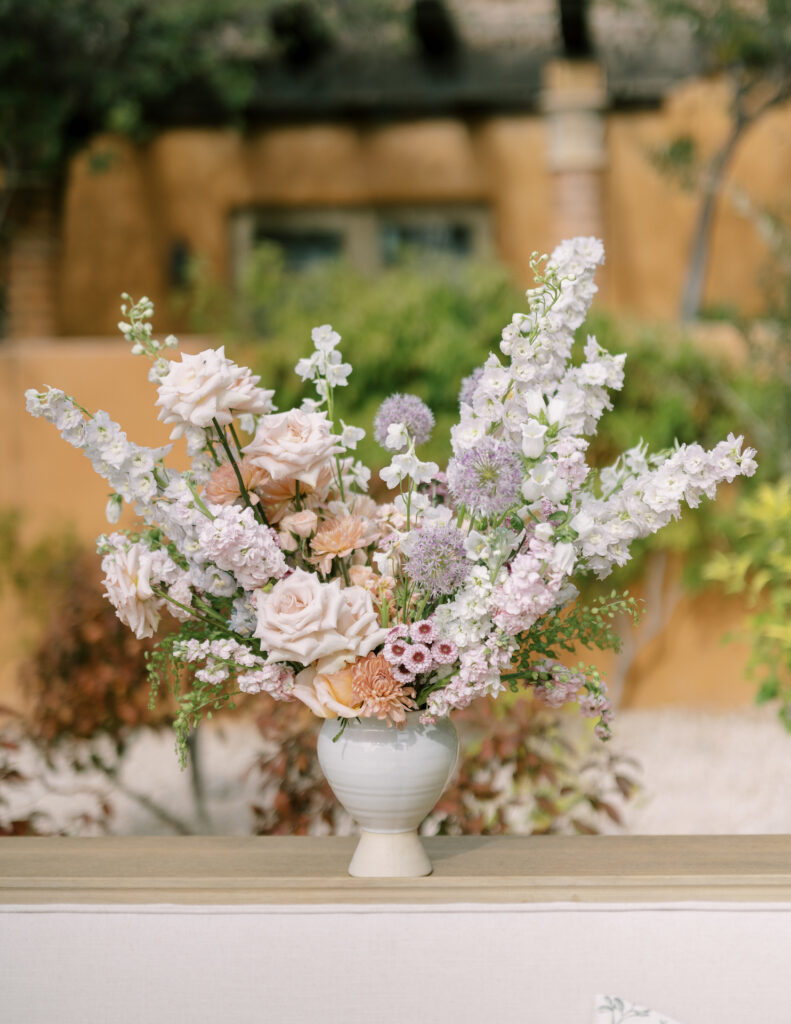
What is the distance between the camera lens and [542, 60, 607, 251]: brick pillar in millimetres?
6648

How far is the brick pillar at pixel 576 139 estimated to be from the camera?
6.65 metres

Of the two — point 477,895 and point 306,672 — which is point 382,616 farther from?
point 477,895

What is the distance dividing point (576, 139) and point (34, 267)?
315 cm

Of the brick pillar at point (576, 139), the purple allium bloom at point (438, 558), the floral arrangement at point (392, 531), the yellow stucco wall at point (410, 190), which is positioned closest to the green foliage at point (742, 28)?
the brick pillar at point (576, 139)

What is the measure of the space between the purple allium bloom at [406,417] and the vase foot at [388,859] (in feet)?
1.85

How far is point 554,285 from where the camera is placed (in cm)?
159

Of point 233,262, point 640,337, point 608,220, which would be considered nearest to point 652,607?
point 640,337

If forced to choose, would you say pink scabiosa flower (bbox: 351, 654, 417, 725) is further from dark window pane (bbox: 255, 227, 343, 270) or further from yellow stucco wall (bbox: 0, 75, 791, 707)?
dark window pane (bbox: 255, 227, 343, 270)

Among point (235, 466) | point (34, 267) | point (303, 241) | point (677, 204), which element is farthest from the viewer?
point (303, 241)

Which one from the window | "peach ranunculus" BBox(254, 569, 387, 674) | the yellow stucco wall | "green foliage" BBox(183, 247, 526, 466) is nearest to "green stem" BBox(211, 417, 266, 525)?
"peach ranunculus" BBox(254, 569, 387, 674)

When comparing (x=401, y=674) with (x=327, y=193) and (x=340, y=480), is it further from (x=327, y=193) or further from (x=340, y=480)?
(x=327, y=193)

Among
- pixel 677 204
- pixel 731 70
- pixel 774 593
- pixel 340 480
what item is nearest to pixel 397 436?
pixel 340 480

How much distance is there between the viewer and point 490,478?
4.96 feet

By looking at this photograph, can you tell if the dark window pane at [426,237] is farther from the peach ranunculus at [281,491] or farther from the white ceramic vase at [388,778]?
the white ceramic vase at [388,778]
